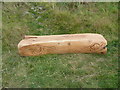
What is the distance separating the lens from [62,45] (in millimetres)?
4621

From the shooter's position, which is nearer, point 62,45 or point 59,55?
point 62,45

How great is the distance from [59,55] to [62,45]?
248mm

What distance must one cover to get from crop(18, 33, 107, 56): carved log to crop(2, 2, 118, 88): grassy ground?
0.35ft

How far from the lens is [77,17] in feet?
19.4

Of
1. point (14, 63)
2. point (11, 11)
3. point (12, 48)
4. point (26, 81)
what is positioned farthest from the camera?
point (11, 11)

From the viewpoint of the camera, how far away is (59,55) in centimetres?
477

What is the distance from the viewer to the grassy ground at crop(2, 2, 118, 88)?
418 cm

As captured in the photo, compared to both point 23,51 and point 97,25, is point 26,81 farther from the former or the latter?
point 97,25

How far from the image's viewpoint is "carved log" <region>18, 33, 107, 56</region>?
4590mm

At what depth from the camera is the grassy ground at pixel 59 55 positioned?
4.18 metres

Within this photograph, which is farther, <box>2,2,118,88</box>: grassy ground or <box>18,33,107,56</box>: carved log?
<box>18,33,107,56</box>: carved log

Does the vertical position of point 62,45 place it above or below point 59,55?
above

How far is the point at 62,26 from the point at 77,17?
1.52 ft

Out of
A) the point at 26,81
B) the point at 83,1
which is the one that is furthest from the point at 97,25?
the point at 26,81
